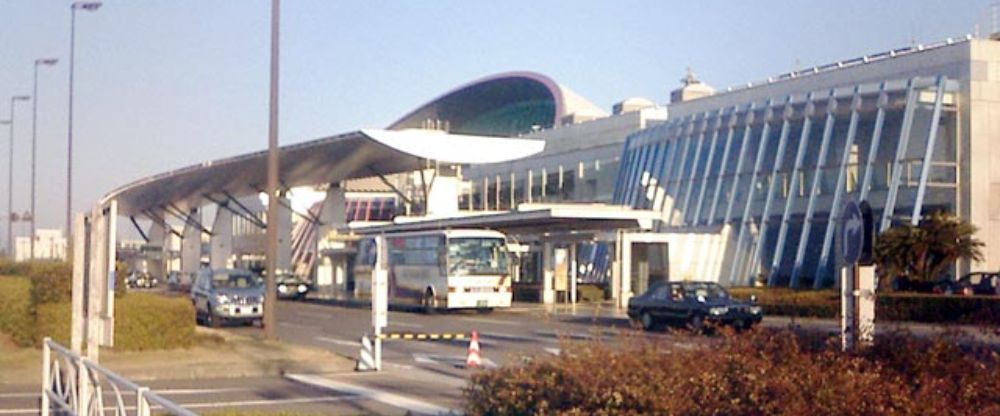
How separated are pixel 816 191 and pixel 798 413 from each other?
46.2m

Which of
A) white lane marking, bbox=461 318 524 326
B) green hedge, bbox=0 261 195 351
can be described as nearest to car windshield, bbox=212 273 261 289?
white lane marking, bbox=461 318 524 326

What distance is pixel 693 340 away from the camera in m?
10.9

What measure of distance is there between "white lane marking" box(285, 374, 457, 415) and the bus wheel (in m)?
25.9

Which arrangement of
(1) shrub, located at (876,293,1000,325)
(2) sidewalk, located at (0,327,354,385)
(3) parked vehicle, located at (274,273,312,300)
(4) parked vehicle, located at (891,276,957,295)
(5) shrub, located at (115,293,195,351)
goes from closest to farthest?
1. (2) sidewalk, located at (0,327,354,385)
2. (5) shrub, located at (115,293,195,351)
3. (1) shrub, located at (876,293,1000,325)
4. (4) parked vehicle, located at (891,276,957,295)
5. (3) parked vehicle, located at (274,273,312,300)

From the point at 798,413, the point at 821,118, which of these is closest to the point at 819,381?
the point at 798,413

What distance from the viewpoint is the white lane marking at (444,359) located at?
25814 mm

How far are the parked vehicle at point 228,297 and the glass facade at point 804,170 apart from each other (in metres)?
21.6

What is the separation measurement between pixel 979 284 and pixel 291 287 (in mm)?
37318

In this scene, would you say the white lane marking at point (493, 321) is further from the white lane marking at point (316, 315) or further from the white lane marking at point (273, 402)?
the white lane marking at point (273, 402)

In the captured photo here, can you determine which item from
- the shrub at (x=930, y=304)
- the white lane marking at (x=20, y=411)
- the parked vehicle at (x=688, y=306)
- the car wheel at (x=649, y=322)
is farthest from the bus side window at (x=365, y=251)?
the white lane marking at (x=20, y=411)

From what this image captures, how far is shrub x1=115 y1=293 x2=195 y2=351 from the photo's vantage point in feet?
83.6

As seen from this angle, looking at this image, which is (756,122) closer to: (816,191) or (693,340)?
(816,191)

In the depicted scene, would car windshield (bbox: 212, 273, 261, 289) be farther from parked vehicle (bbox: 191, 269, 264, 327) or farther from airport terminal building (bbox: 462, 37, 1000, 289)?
airport terminal building (bbox: 462, 37, 1000, 289)

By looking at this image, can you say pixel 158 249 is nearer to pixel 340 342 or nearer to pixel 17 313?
pixel 340 342
